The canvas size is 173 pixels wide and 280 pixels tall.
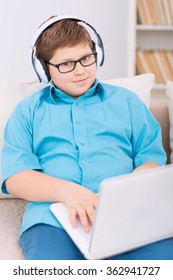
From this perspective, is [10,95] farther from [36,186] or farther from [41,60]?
[36,186]

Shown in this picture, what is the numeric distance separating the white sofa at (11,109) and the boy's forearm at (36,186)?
13cm

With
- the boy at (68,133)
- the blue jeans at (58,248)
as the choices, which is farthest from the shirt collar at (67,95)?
the blue jeans at (58,248)

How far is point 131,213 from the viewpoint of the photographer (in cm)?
85

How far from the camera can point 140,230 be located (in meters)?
0.89

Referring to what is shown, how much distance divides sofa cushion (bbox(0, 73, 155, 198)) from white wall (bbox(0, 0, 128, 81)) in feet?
4.84

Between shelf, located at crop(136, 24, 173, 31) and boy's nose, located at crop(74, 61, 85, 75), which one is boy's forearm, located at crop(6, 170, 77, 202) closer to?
boy's nose, located at crop(74, 61, 85, 75)

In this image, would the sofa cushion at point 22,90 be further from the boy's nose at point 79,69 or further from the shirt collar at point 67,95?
the boy's nose at point 79,69

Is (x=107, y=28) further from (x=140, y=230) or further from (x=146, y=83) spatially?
(x=140, y=230)

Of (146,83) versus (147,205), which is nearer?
(147,205)

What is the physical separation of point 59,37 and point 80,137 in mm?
279
